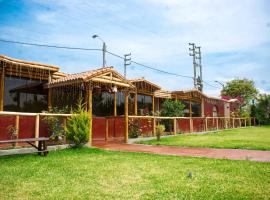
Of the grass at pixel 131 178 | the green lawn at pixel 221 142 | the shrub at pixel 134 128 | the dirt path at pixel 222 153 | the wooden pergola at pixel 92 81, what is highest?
the wooden pergola at pixel 92 81

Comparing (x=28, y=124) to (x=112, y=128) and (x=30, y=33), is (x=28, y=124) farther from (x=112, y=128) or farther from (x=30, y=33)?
(x=30, y=33)

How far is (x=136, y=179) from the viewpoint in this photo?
19.7 feet

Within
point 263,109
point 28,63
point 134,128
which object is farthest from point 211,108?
point 28,63

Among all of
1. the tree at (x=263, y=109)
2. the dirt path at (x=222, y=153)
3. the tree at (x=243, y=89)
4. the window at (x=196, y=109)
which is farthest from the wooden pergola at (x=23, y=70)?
the tree at (x=243, y=89)

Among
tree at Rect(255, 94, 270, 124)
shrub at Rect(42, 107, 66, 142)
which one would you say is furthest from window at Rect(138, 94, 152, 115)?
tree at Rect(255, 94, 270, 124)

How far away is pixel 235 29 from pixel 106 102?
9.69m

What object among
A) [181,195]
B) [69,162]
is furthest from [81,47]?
[181,195]

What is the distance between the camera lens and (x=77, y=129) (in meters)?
11.2

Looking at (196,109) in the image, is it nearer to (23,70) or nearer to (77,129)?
(23,70)

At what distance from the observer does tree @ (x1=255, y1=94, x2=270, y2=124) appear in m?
38.4

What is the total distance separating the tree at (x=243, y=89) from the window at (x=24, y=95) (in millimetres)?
43058

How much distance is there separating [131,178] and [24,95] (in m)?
9.15

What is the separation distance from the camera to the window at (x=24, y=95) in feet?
41.9

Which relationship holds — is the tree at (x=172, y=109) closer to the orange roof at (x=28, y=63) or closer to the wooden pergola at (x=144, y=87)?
the wooden pergola at (x=144, y=87)
